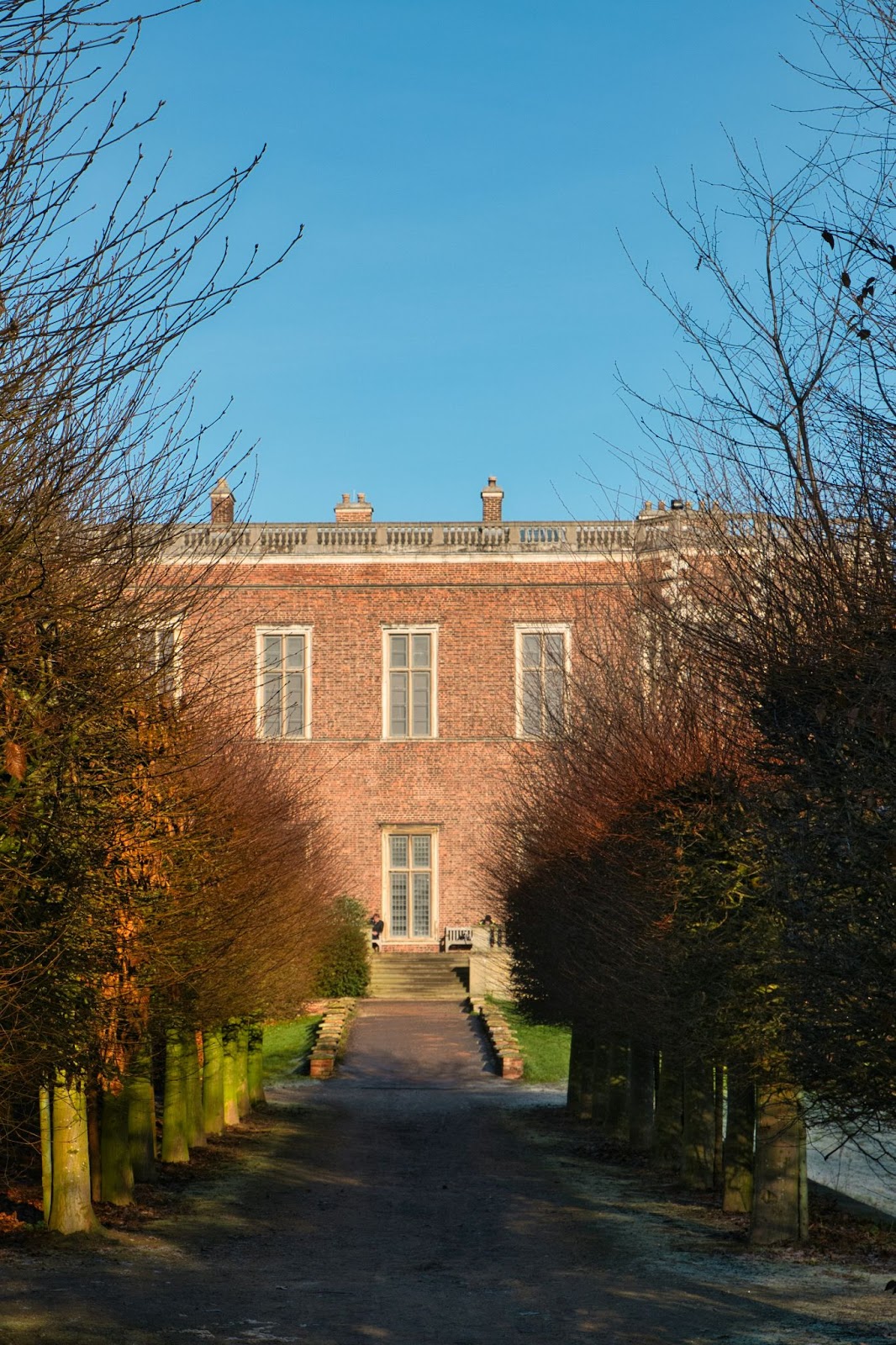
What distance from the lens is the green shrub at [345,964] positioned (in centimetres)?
3256

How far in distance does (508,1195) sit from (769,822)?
332 inches

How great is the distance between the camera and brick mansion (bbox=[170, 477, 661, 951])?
125 feet

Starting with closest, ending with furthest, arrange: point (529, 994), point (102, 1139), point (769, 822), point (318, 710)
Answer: point (769, 822)
point (102, 1139)
point (529, 994)
point (318, 710)

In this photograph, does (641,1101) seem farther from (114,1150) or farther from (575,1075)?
(114,1150)

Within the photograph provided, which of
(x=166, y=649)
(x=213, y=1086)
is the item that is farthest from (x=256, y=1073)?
(x=166, y=649)

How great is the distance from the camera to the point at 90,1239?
11570mm

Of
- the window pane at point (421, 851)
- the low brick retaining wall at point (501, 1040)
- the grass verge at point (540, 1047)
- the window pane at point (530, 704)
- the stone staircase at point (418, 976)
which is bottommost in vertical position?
the grass verge at point (540, 1047)

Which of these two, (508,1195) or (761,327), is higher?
(761,327)

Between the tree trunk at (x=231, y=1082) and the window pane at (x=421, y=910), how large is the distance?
17550mm

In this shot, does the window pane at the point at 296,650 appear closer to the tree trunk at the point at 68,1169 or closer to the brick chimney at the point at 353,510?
the brick chimney at the point at 353,510

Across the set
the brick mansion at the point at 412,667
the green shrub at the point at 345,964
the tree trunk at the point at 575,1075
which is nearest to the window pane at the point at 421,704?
the brick mansion at the point at 412,667

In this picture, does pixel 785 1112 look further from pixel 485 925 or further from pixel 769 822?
pixel 485 925

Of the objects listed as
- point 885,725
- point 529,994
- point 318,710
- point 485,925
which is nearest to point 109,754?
point 885,725

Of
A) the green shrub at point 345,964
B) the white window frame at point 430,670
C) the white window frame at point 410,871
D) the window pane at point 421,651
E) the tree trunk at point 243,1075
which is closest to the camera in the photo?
the tree trunk at point 243,1075
